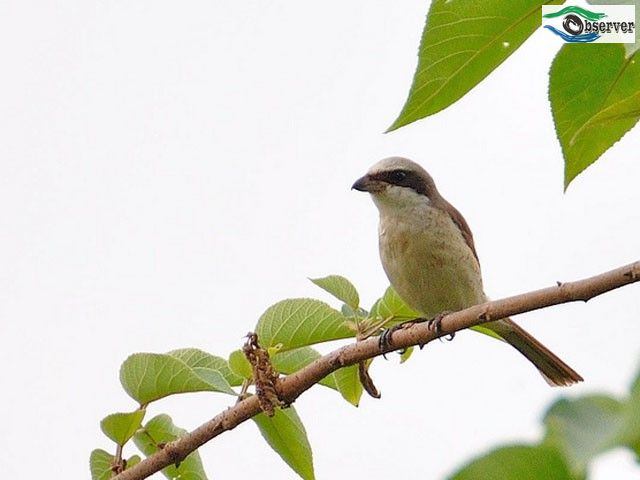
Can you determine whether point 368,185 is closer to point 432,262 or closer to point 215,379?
point 432,262

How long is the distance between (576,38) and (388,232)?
2863 millimetres

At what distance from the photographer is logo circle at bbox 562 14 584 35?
1.43m

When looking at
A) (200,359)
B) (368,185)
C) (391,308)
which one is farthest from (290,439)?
(368,185)

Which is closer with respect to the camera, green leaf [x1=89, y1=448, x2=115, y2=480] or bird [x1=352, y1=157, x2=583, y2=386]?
green leaf [x1=89, y1=448, x2=115, y2=480]

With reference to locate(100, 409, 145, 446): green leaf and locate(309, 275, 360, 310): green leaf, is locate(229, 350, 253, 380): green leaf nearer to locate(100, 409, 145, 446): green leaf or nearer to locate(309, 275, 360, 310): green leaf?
locate(100, 409, 145, 446): green leaf

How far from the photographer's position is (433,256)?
4.05 meters

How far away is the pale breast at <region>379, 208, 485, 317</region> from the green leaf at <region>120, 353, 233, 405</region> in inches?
80.6

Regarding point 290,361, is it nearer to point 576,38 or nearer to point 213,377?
point 213,377

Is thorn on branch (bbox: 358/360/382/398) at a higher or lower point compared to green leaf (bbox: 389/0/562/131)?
lower

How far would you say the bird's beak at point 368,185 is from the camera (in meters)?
4.41

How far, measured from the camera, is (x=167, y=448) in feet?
5.53

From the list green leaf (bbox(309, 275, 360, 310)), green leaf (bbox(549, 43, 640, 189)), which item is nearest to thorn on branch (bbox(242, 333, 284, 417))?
green leaf (bbox(309, 275, 360, 310))

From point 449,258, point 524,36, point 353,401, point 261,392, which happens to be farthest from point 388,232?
point 524,36

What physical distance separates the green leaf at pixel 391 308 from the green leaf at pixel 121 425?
67 cm
